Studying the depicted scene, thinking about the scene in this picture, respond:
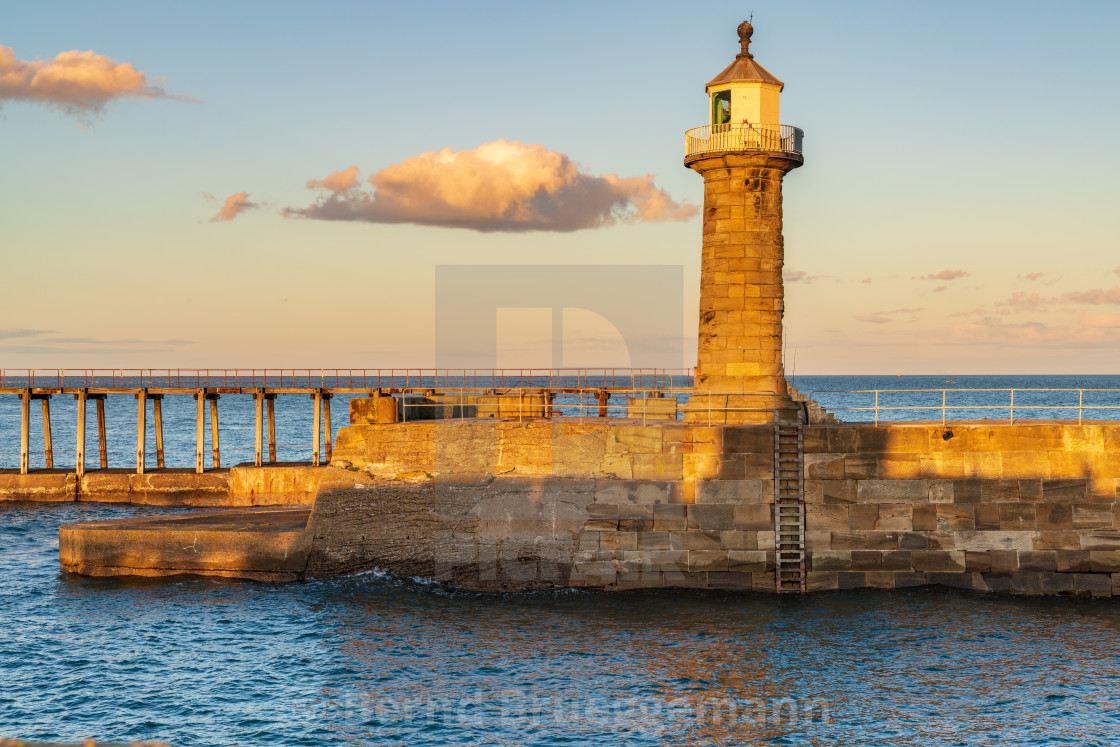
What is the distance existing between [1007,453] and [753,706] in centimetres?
907

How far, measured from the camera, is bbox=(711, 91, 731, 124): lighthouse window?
22344 millimetres

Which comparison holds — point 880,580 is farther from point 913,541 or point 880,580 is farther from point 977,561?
point 977,561

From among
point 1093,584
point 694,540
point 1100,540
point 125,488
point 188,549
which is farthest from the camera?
point 125,488

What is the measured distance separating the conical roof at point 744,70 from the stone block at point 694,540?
954cm

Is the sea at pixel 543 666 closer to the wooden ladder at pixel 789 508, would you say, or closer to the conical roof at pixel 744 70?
the wooden ladder at pixel 789 508

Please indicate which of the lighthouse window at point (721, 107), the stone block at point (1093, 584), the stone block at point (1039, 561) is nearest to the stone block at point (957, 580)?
the stone block at point (1039, 561)

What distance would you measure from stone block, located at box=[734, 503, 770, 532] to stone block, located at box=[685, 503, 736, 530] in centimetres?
12

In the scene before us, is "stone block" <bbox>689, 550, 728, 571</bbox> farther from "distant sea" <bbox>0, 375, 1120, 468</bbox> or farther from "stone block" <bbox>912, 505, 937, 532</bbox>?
"distant sea" <bbox>0, 375, 1120, 468</bbox>

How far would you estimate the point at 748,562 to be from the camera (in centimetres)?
2072

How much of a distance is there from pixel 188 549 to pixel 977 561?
16.6 metres

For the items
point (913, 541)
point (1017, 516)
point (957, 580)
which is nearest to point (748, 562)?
point (913, 541)

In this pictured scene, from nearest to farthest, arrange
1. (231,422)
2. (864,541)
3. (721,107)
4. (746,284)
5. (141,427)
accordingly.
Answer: (864,541)
(746,284)
(721,107)
(141,427)
(231,422)

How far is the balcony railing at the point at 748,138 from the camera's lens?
21953mm

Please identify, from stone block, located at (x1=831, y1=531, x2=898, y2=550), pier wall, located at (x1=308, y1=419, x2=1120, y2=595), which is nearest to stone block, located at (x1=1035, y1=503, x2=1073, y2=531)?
pier wall, located at (x1=308, y1=419, x2=1120, y2=595)
